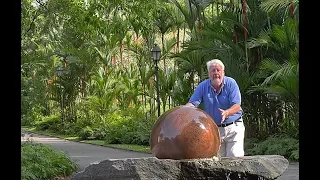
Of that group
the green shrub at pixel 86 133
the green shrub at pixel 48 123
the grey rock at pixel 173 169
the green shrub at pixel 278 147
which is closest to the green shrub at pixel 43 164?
the grey rock at pixel 173 169

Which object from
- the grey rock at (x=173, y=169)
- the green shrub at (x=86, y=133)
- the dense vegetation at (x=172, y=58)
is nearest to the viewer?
the grey rock at (x=173, y=169)

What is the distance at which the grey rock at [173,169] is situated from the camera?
271 inches

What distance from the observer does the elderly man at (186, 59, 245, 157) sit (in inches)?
290

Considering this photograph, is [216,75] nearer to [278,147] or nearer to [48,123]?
[278,147]

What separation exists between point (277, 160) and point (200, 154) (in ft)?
Result: 3.52

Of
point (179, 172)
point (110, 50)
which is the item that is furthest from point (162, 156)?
point (110, 50)

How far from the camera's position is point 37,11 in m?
18.4

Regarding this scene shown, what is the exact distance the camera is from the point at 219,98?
24.3 ft

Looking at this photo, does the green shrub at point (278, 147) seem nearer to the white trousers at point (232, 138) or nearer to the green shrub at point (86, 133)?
the white trousers at point (232, 138)

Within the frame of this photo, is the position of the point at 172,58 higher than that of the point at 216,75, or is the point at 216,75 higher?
the point at 172,58

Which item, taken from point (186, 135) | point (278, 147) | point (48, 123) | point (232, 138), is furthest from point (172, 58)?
point (48, 123)

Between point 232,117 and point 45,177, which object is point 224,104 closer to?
point 232,117

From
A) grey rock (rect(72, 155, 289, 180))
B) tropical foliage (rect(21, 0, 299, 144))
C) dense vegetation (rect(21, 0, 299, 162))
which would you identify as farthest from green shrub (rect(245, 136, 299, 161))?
grey rock (rect(72, 155, 289, 180))

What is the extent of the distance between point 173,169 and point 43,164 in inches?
238
